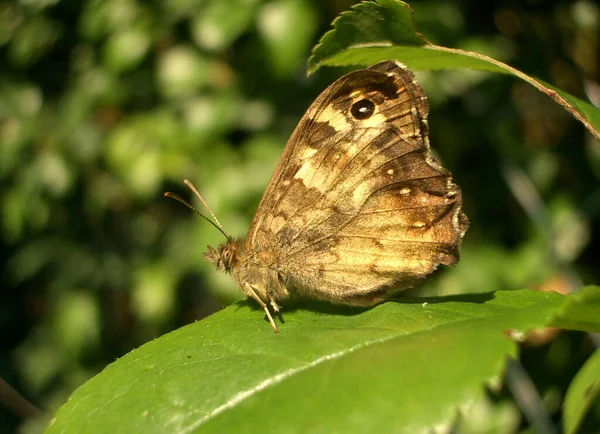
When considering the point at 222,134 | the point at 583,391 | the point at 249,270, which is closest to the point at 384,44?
the point at 583,391

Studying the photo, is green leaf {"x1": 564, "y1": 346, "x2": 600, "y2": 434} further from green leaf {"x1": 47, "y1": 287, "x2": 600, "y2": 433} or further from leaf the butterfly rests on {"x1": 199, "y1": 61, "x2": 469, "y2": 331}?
leaf the butterfly rests on {"x1": 199, "y1": 61, "x2": 469, "y2": 331}

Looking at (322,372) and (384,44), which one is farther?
(384,44)

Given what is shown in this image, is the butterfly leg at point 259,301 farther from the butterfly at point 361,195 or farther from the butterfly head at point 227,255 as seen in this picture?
the butterfly head at point 227,255

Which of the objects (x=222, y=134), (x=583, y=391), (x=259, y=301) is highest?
(x=222, y=134)

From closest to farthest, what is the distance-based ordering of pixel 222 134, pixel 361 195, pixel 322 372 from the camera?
1. pixel 322 372
2. pixel 361 195
3. pixel 222 134

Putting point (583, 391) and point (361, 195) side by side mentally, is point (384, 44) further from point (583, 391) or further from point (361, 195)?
point (583, 391)

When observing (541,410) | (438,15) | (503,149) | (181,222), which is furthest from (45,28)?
(541,410)

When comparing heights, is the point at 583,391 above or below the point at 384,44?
below
